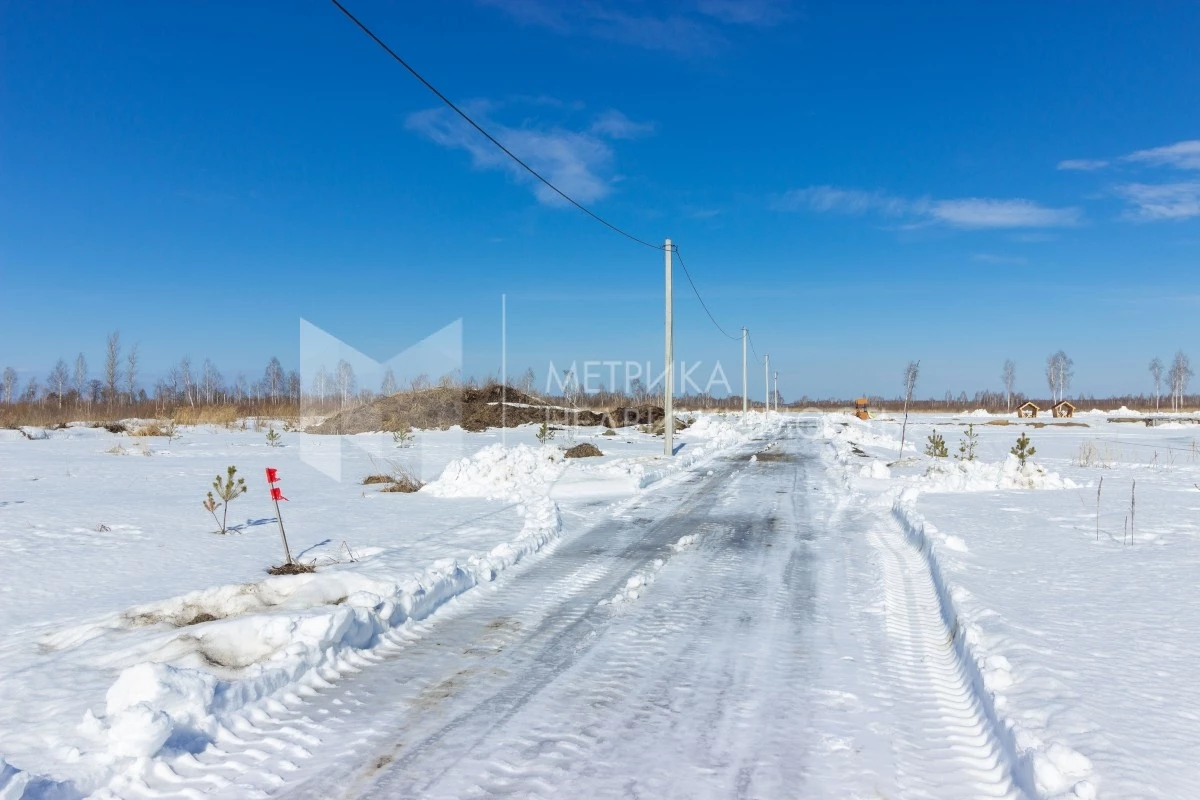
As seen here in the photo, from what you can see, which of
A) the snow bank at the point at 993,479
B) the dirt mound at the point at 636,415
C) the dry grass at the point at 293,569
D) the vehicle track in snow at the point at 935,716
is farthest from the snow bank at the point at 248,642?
the dirt mound at the point at 636,415

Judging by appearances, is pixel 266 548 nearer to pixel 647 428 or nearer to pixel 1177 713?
pixel 1177 713

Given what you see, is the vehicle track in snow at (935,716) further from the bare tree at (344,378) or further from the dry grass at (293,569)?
the bare tree at (344,378)

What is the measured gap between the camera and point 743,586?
757cm

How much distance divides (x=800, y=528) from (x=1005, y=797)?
25.6ft

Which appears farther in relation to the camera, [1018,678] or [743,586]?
[743,586]

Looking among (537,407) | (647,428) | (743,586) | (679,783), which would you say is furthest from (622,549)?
(537,407)

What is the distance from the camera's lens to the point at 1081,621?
584 cm

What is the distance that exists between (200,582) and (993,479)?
15.2m

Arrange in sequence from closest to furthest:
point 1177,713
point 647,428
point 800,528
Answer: point 1177,713 → point 800,528 → point 647,428

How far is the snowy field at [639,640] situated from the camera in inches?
145

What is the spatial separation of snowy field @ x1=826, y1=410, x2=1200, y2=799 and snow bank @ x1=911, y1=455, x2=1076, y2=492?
72 centimetres

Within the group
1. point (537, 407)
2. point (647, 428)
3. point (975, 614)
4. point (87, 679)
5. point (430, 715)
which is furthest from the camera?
point (537, 407)

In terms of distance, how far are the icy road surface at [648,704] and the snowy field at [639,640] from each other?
0.08 feet

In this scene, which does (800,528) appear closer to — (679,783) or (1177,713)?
(1177,713)
